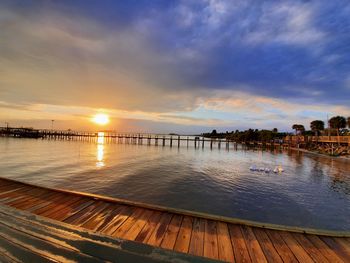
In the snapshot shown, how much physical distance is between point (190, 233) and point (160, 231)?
1.87ft

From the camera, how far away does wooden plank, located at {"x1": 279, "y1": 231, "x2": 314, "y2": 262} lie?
3184 millimetres

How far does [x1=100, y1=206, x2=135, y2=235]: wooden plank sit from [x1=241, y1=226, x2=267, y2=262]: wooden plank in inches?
97.0

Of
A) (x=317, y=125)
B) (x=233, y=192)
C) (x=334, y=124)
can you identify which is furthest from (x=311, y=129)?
(x=233, y=192)

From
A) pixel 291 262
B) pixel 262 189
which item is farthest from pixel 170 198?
pixel 291 262

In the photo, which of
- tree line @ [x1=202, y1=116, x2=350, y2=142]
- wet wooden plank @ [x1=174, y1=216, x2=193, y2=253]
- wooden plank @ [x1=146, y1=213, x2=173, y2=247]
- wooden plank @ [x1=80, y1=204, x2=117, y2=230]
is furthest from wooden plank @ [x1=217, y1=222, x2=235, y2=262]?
tree line @ [x1=202, y1=116, x2=350, y2=142]

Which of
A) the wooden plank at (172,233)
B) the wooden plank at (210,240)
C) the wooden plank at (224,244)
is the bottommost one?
the wooden plank at (224,244)

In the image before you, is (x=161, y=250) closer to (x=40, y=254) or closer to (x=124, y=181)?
(x=40, y=254)

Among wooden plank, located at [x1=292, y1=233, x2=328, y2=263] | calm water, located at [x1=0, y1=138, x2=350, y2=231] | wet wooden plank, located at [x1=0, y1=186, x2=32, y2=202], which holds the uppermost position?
wet wooden plank, located at [x1=0, y1=186, x2=32, y2=202]

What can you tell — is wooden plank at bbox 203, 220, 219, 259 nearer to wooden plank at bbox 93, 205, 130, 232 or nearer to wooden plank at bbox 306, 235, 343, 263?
wooden plank at bbox 306, 235, 343, 263

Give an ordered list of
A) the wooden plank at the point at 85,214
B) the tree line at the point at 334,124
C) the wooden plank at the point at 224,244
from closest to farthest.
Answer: the wooden plank at the point at 224,244 < the wooden plank at the point at 85,214 < the tree line at the point at 334,124

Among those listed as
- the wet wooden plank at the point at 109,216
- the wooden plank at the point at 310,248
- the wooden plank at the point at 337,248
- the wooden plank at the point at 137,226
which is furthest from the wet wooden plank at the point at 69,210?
the wooden plank at the point at 337,248

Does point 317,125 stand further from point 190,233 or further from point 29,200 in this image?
point 29,200

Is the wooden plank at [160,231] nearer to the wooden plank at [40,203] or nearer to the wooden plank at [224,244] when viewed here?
the wooden plank at [224,244]

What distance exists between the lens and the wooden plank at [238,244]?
311cm
